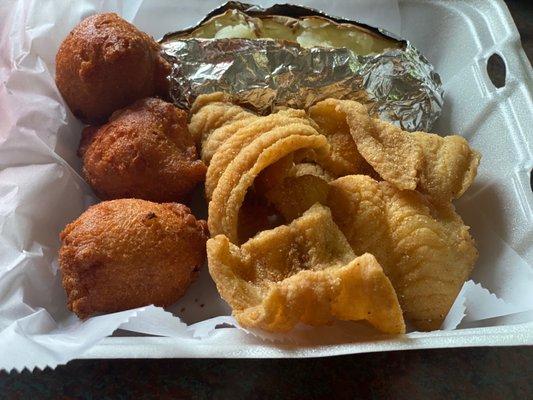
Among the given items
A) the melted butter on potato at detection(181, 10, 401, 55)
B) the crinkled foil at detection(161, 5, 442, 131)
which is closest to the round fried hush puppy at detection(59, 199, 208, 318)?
the crinkled foil at detection(161, 5, 442, 131)

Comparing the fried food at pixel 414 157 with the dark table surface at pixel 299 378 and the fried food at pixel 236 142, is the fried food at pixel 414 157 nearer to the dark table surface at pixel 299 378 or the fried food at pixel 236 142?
the fried food at pixel 236 142

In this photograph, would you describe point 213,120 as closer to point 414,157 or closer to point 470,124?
point 414,157

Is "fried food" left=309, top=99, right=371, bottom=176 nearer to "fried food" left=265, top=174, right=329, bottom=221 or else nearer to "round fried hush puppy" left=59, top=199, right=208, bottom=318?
"fried food" left=265, top=174, right=329, bottom=221

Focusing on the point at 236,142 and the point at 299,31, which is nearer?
the point at 236,142

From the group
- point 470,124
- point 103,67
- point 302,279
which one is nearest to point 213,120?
point 103,67

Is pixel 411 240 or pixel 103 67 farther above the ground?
pixel 103 67

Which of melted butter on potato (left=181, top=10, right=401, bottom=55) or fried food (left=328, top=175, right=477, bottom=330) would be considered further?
melted butter on potato (left=181, top=10, right=401, bottom=55)
